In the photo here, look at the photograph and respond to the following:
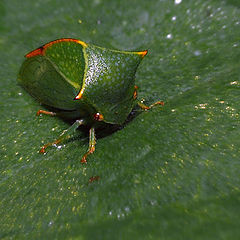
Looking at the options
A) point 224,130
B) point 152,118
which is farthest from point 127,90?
point 224,130

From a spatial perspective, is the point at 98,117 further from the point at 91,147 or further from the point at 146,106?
the point at 146,106

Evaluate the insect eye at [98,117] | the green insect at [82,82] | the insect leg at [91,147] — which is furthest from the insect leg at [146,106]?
the insect leg at [91,147]

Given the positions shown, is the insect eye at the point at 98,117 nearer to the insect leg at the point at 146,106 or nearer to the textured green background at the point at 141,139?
the textured green background at the point at 141,139

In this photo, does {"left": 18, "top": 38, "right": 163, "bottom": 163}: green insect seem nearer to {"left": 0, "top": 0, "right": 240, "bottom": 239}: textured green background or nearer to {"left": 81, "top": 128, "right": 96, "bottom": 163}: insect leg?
{"left": 81, "top": 128, "right": 96, "bottom": 163}: insect leg

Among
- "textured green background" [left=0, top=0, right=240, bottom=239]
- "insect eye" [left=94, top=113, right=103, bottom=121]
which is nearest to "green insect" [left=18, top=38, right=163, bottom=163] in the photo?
"insect eye" [left=94, top=113, right=103, bottom=121]

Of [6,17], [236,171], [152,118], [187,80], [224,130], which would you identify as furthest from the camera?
[6,17]

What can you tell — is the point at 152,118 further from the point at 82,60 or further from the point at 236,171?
the point at 236,171

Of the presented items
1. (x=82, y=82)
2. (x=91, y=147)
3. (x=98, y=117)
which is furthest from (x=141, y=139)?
(x=82, y=82)
